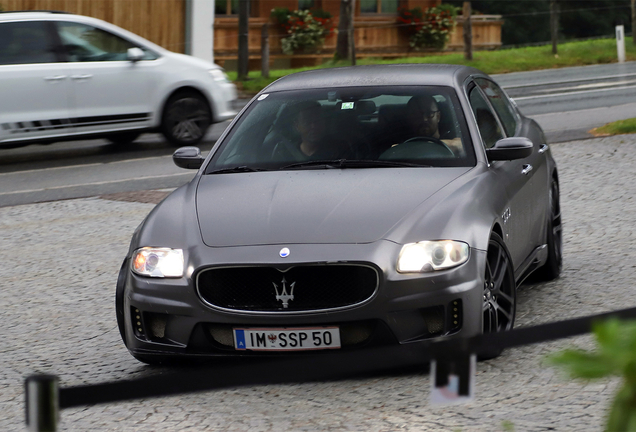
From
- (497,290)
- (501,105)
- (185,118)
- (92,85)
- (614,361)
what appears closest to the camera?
(614,361)

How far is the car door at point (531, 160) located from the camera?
6.05 meters

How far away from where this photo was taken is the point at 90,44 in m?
13.8

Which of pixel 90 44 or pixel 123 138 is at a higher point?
pixel 90 44

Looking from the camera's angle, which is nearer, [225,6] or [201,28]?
[201,28]

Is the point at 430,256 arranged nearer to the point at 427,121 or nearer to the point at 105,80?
the point at 427,121

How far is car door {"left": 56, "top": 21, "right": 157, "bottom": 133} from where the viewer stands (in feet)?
44.5

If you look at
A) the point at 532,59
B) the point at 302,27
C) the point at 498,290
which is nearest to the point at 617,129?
the point at 498,290

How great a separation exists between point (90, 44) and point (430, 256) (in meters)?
10.3

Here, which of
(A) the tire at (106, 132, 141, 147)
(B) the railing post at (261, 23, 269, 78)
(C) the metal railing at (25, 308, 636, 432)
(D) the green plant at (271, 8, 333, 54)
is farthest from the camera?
(D) the green plant at (271, 8, 333, 54)

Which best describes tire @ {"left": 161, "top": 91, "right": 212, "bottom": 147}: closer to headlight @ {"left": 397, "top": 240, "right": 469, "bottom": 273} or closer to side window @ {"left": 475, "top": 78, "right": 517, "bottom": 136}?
side window @ {"left": 475, "top": 78, "right": 517, "bottom": 136}

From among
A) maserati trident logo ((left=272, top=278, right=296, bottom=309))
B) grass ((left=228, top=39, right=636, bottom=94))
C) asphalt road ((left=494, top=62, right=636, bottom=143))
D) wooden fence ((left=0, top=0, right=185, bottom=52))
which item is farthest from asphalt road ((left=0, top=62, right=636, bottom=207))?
wooden fence ((left=0, top=0, right=185, bottom=52))

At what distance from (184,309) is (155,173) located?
26.7 feet

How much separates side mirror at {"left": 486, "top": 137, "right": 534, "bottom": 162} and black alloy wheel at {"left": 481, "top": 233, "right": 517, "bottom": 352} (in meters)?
0.71

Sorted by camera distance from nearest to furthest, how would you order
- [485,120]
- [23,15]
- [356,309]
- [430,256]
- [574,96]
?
[356,309] → [430,256] → [485,120] → [23,15] → [574,96]
